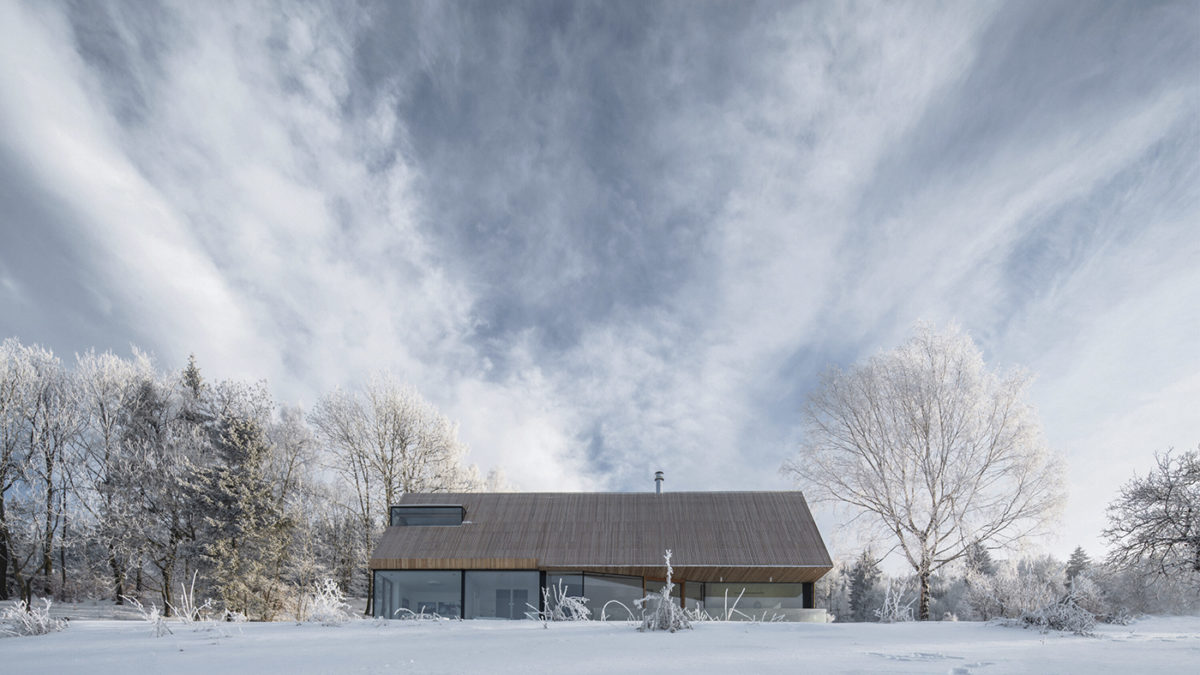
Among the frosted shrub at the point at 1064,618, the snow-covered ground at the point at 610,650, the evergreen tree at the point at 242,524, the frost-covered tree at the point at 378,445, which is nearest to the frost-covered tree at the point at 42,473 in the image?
the evergreen tree at the point at 242,524

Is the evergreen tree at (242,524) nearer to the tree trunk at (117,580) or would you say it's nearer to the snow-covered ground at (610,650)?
the tree trunk at (117,580)

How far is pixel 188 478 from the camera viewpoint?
2158 centimetres

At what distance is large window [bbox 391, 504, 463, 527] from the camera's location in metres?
18.9

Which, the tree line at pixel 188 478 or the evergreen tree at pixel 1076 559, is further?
the evergreen tree at pixel 1076 559

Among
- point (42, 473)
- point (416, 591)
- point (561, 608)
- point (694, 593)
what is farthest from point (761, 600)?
point (42, 473)

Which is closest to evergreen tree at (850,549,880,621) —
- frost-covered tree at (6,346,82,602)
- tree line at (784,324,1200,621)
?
tree line at (784,324,1200,621)

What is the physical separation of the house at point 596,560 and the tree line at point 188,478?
20.2ft

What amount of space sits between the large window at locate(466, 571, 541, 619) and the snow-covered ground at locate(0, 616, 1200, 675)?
36.1 feet

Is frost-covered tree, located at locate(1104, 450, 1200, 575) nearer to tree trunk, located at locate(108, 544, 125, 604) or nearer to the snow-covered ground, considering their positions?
the snow-covered ground

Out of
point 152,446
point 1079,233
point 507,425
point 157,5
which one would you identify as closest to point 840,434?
point 1079,233

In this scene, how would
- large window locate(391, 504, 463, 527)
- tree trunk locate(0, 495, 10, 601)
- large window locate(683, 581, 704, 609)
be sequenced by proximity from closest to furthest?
large window locate(683, 581, 704, 609) → large window locate(391, 504, 463, 527) → tree trunk locate(0, 495, 10, 601)

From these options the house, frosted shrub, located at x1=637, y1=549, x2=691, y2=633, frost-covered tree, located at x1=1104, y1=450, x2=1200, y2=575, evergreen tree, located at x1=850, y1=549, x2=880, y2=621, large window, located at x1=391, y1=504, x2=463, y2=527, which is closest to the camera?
frosted shrub, located at x1=637, y1=549, x2=691, y2=633

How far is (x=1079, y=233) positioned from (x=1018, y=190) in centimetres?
159

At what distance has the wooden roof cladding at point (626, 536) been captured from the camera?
17125mm
